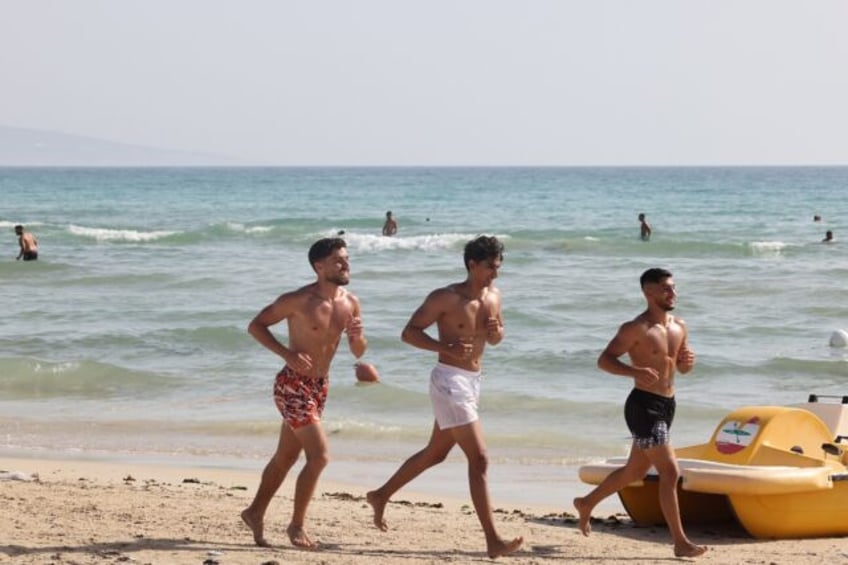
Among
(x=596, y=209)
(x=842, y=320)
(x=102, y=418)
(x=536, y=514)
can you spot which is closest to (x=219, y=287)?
(x=842, y=320)

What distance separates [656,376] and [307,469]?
5.70 feet

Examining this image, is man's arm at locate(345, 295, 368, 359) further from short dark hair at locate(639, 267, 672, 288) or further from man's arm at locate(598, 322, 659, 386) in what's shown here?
short dark hair at locate(639, 267, 672, 288)

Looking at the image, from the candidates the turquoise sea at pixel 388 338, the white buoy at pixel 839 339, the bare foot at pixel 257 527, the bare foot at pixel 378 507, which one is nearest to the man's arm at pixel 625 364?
the bare foot at pixel 378 507

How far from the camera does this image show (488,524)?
6895mm

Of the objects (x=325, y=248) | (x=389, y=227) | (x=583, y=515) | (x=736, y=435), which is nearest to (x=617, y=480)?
(x=583, y=515)

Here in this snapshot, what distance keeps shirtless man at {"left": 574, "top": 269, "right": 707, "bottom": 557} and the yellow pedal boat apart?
0.57 meters

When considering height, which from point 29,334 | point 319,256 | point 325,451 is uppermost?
point 319,256

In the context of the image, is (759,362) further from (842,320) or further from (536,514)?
(536,514)

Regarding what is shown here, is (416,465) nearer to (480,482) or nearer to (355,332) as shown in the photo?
(480,482)

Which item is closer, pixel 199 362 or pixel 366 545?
pixel 366 545

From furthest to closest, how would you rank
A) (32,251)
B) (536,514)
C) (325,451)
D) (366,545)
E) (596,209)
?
(596,209) < (32,251) < (536,514) < (366,545) < (325,451)

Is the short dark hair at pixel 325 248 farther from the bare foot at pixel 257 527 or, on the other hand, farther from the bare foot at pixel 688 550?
Result: the bare foot at pixel 688 550

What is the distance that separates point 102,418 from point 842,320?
11.4 meters

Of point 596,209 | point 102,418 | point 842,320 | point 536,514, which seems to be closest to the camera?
point 536,514
